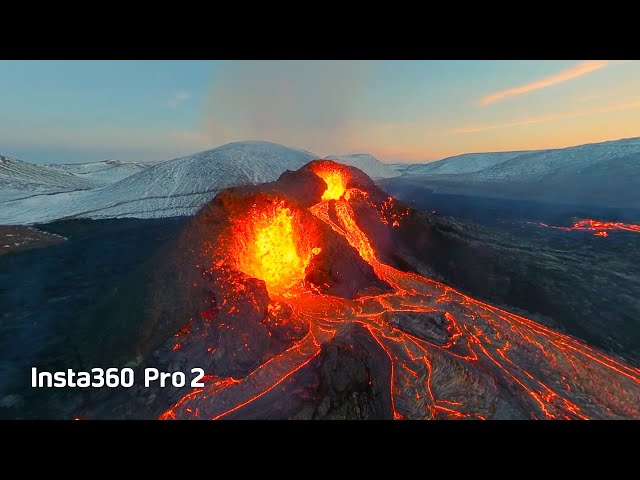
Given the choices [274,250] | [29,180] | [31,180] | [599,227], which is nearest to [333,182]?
[274,250]

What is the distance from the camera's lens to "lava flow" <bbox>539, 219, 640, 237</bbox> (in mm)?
69688

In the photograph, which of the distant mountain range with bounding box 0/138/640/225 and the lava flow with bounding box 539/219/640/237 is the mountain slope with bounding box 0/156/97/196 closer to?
the distant mountain range with bounding box 0/138/640/225

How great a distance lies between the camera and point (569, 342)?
21.9 meters

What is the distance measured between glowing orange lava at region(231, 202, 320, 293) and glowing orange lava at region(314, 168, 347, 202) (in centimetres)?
924

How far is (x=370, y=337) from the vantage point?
687 inches

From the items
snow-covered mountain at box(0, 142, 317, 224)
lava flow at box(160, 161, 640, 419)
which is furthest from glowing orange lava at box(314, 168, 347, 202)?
snow-covered mountain at box(0, 142, 317, 224)

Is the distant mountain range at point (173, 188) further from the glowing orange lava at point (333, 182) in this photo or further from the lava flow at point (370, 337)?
the lava flow at point (370, 337)

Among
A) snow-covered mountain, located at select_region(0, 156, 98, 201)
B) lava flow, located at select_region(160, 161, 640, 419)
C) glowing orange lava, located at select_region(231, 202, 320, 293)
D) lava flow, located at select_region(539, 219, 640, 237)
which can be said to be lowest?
lava flow, located at select_region(160, 161, 640, 419)

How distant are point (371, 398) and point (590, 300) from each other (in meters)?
28.7

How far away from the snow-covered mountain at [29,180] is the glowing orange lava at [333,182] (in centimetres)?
14697

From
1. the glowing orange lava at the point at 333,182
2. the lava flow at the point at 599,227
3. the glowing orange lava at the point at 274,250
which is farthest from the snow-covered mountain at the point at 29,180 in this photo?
the lava flow at the point at 599,227

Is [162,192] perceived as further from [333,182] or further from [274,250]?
[274,250]

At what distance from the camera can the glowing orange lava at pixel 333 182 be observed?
33391mm
